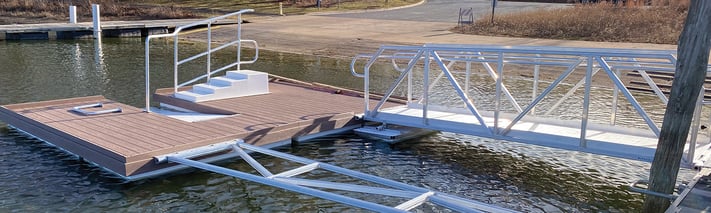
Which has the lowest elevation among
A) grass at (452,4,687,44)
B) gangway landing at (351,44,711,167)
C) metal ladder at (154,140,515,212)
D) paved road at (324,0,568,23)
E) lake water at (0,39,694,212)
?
lake water at (0,39,694,212)

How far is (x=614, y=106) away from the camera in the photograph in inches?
361

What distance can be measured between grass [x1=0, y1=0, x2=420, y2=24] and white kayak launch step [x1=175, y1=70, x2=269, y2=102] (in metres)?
27.7

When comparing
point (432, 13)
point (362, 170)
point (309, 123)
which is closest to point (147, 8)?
point (432, 13)

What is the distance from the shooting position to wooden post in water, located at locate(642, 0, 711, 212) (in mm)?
5230

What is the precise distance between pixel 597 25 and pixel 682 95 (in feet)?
72.0

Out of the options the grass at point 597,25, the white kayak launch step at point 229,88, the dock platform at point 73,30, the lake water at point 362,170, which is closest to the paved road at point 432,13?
the grass at point 597,25

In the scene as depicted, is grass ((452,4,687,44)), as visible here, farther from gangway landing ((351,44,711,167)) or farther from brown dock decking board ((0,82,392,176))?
brown dock decking board ((0,82,392,176))

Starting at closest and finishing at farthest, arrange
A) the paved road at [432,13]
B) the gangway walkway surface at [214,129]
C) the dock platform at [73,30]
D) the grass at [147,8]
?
the gangway walkway surface at [214,129], the dock platform at [73,30], the paved road at [432,13], the grass at [147,8]

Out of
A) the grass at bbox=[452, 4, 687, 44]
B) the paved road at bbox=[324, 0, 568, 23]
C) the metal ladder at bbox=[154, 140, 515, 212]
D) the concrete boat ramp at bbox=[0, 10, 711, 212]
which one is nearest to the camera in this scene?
the metal ladder at bbox=[154, 140, 515, 212]

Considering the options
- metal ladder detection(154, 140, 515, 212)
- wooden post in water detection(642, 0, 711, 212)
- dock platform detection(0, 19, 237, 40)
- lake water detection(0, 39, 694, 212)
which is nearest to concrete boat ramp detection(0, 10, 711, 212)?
metal ladder detection(154, 140, 515, 212)

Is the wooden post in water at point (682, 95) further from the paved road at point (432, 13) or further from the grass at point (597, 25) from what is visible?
the paved road at point (432, 13)

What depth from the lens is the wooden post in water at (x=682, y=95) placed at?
206 inches

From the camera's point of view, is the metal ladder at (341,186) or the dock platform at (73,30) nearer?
the metal ladder at (341,186)

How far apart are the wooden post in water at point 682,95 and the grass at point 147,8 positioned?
35342 millimetres
